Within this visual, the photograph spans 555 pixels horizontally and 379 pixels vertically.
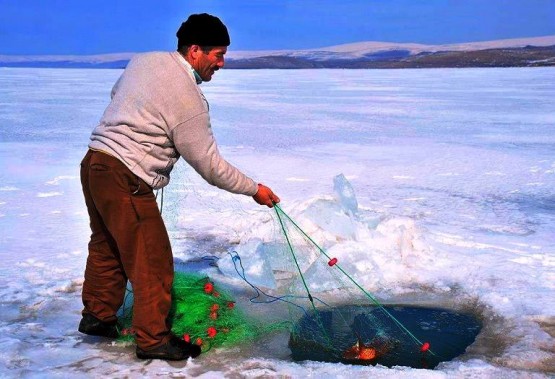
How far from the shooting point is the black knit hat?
9.47ft

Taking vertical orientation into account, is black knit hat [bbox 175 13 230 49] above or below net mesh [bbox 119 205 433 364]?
above

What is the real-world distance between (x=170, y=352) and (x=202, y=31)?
148 cm

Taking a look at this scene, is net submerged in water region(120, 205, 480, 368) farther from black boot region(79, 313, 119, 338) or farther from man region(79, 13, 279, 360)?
man region(79, 13, 279, 360)

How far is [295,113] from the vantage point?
625 inches

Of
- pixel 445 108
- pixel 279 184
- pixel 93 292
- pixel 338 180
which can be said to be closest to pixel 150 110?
pixel 93 292

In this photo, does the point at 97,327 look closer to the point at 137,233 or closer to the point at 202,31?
the point at 137,233

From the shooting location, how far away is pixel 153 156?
2967 millimetres

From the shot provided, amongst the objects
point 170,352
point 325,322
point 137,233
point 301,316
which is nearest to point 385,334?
point 325,322

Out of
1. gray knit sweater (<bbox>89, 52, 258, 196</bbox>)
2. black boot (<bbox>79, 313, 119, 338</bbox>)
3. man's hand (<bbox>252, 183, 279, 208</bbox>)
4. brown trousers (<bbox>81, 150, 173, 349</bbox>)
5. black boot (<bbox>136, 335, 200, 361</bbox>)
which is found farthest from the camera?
black boot (<bbox>79, 313, 119, 338</bbox>)

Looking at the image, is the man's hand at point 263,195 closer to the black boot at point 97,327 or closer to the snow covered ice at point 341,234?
the snow covered ice at point 341,234

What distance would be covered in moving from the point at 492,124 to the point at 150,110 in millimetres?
11563

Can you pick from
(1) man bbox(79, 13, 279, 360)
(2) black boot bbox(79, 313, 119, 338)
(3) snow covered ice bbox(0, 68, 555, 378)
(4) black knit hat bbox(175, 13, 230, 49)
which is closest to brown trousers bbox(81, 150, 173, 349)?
(1) man bbox(79, 13, 279, 360)

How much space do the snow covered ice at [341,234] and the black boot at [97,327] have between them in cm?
7

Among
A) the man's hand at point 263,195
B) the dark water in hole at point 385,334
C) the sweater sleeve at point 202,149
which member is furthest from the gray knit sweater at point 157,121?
the dark water in hole at point 385,334
